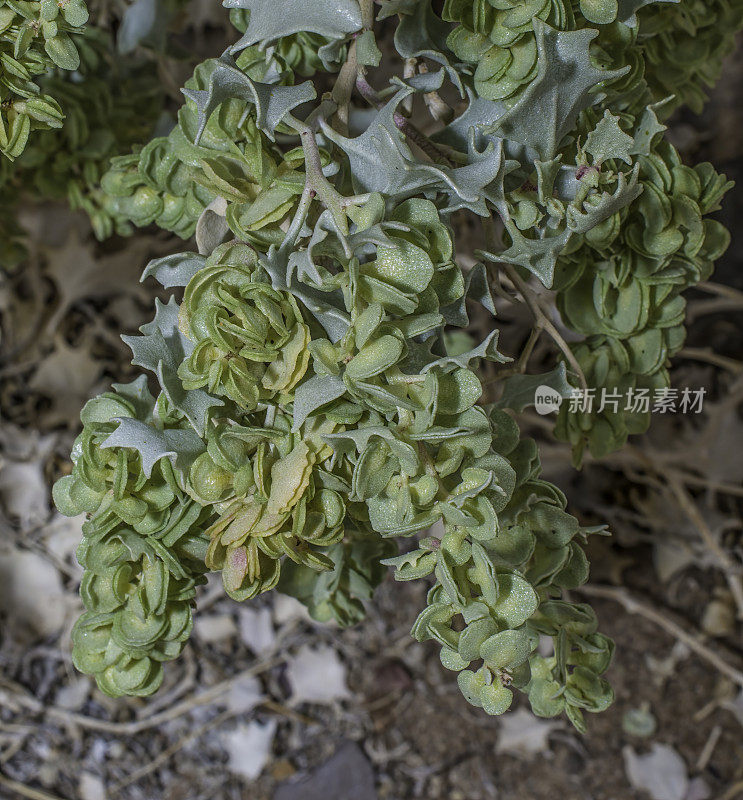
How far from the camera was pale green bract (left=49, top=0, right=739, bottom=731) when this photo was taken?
0.54 m

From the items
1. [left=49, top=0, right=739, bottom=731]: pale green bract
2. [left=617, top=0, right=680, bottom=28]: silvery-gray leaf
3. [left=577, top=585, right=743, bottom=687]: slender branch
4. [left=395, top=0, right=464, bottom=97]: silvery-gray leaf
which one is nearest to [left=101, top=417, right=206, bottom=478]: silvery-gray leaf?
[left=49, top=0, right=739, bottom=731]: pale green bract

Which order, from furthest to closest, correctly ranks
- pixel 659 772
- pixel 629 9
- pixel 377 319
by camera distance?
pixel 659 772 < pixel 629 9 < pixel 377 319

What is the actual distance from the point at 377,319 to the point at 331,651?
97 centimetres

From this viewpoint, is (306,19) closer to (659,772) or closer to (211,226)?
(211,226)

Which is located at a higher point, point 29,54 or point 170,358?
point 29,54

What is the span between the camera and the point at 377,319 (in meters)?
0.51

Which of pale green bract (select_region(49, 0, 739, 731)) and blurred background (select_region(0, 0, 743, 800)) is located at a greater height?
pale green bract (select_region(49, 0, 739, 731))

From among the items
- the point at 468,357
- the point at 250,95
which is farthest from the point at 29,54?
the point at 468,357

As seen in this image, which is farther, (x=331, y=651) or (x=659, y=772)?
(x=331, y=651)

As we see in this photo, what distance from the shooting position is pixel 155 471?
60cm

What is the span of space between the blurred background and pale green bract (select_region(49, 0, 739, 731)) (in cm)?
63

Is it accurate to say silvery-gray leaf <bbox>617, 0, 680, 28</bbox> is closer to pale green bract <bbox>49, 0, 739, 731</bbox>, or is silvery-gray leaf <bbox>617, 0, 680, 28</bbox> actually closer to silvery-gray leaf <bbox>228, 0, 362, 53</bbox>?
pale green bract <bbox>49, 0, 739, 731</bbox>

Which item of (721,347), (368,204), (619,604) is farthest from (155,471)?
(721,347)

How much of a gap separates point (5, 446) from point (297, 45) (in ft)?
3.12
